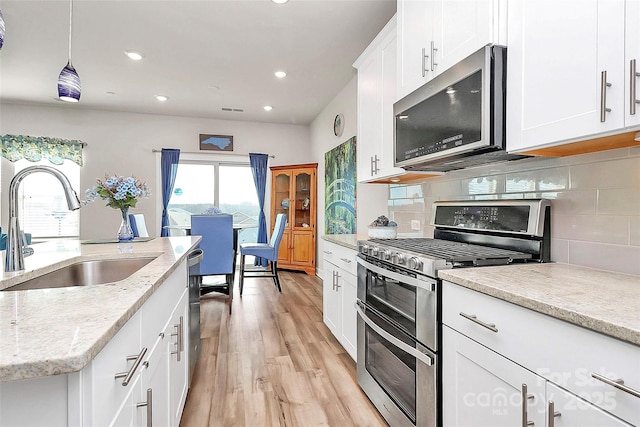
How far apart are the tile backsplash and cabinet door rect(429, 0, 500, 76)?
1.93 feet

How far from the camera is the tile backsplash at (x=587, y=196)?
1202 mm

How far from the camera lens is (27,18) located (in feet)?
8.94

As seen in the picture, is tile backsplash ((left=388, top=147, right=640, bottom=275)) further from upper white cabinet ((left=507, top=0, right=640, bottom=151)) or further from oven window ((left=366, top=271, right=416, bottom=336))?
oven window ((left=366, top=271, right=416, bottom=336))

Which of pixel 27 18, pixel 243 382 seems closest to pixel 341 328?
pixel 243 382

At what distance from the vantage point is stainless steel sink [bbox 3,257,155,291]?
4.59 ft

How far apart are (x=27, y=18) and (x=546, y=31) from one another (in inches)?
145

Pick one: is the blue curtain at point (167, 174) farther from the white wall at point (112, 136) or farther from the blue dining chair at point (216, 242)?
the blue dining chair at point (216, 242)

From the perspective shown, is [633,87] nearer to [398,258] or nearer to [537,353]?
[537,353]

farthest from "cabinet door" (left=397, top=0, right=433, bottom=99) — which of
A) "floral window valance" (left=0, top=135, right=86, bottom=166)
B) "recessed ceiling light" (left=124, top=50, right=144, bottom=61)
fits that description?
"floral window valance" (left=0, top=135, right=86, bottom=166)

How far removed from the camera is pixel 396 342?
1.56m

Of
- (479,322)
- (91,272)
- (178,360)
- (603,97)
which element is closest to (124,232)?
(91,272)

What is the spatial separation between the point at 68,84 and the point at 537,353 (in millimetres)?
2732

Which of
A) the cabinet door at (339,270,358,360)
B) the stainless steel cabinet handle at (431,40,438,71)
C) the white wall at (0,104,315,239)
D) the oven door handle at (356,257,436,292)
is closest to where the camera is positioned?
the oven door handle at (356,257,436,292)

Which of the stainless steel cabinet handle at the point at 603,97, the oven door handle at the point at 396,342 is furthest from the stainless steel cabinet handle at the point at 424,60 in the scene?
the oven door handle at the point at 396,342
